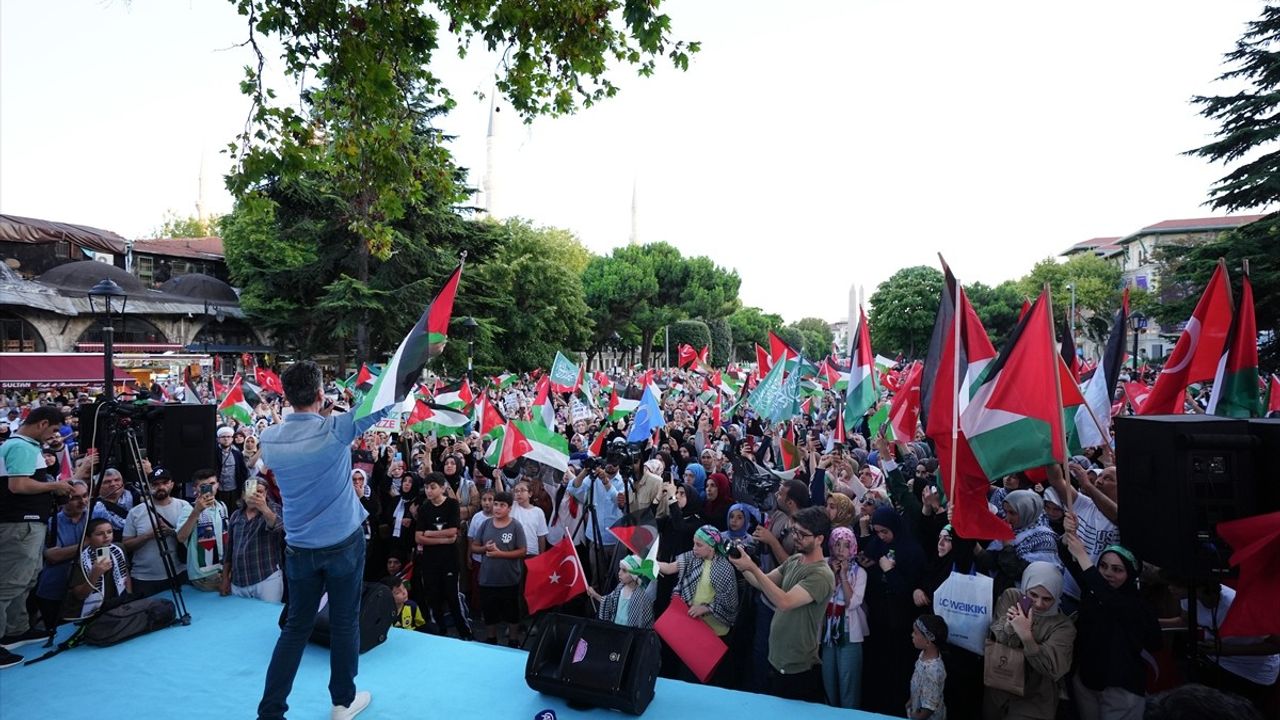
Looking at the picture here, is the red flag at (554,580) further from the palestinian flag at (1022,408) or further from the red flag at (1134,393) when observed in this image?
the red flag at (1134,393)

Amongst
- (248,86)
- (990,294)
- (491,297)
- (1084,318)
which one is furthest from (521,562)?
(1084,318)

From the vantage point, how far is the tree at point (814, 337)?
14150 centimetres

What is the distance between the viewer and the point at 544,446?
9039mm

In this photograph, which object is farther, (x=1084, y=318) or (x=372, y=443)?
(x=1084, y=318)

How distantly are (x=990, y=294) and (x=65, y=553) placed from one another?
73664 millimetres

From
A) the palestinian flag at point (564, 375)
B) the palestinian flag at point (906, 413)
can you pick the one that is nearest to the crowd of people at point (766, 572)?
the palestinian flag at point (906, 413)

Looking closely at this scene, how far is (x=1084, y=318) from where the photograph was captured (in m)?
72.4

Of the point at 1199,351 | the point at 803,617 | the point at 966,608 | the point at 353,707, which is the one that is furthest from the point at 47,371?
the point at 1199,351

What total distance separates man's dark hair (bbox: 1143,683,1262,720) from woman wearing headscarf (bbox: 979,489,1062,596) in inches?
122

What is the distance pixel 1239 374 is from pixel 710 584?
16.3 feet

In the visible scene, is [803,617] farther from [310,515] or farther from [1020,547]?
[310,515]

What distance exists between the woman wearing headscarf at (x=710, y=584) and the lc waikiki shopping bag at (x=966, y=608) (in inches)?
56.9

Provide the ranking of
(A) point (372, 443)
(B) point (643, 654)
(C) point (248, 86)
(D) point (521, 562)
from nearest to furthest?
(B) point (643, 654) → (C) point (248, 86) → (D) point (521, 562) → (A) point (372, 443)

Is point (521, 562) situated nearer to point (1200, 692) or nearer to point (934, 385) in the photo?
point (934, 385)
